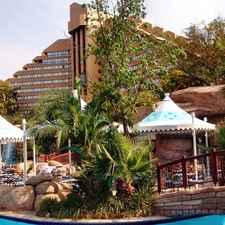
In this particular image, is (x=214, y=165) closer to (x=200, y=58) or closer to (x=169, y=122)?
(x=169, y=122)

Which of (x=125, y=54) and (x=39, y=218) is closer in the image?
(x=39, y=218)

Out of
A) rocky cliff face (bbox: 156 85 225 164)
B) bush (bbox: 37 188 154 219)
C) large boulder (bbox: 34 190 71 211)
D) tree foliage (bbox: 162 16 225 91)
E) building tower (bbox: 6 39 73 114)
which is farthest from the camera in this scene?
building tower (bbox: 6 39 73 114)

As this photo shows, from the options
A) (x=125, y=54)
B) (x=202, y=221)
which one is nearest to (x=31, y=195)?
(x=202, y=221)

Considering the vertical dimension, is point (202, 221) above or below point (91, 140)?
below

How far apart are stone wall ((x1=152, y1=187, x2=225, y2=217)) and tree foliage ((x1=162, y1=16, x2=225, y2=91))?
18249 mm

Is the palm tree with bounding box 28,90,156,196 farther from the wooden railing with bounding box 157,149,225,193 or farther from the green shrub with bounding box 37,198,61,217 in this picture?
the green shrub with bounding box 37,198,61,217

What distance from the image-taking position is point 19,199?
414 inches

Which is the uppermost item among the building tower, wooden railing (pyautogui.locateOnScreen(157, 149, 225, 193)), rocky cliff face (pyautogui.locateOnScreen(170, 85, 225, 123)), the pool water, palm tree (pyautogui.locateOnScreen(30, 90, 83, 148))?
the building tower

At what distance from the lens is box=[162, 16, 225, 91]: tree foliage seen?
26469 millimetres

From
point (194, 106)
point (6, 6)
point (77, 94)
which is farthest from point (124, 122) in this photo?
point (194, 106)

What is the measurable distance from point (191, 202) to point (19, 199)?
5.05 m

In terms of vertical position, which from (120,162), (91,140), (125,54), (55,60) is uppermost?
(55,60)

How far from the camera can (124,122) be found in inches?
457

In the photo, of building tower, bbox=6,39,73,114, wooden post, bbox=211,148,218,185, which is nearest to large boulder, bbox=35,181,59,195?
wooden post, bbox=211,148,218,185
